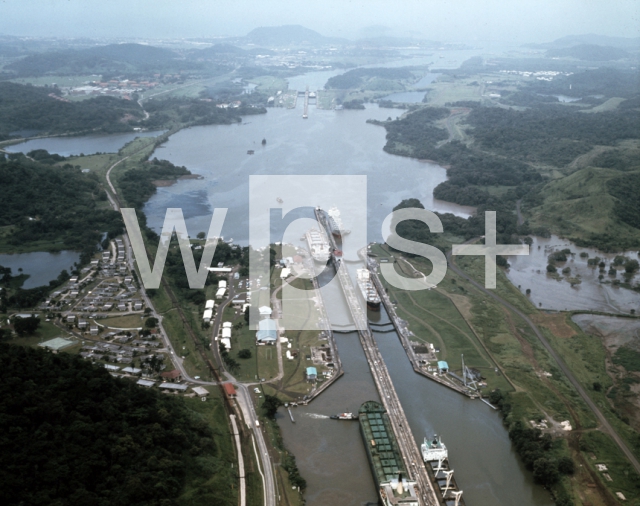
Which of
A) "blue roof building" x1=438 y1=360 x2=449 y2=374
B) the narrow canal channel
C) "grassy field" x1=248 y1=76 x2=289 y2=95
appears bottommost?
the narrow canal channel

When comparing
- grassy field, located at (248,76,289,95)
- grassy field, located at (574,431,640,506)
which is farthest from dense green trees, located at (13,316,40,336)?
grassy field, located at (248,76,289,95)

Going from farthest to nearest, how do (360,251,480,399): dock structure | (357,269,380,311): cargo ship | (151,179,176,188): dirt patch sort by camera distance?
1. (151,179,176,188): dirt patch
2. (357,269,380,311): cargo ship
3. (360,251,480,399): dock structure

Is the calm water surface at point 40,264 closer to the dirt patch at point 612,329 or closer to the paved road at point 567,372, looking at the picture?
the paved road at point 567,372

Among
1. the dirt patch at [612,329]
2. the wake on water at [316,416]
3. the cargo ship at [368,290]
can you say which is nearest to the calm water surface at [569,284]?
the dirt patch at [612,329]

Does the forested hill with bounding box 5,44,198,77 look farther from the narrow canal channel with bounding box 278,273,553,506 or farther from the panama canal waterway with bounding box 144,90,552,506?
the narrow canal channel with bounding box 278,273,553,506

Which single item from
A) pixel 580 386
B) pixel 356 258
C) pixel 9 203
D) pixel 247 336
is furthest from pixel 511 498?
pixel 9 203

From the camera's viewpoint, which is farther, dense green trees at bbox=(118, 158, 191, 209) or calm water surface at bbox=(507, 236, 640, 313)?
dense green trees at bbox=(118, 158, 191, 209)

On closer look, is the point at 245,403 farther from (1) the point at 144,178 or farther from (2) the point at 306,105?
(2) the point at 306,105
